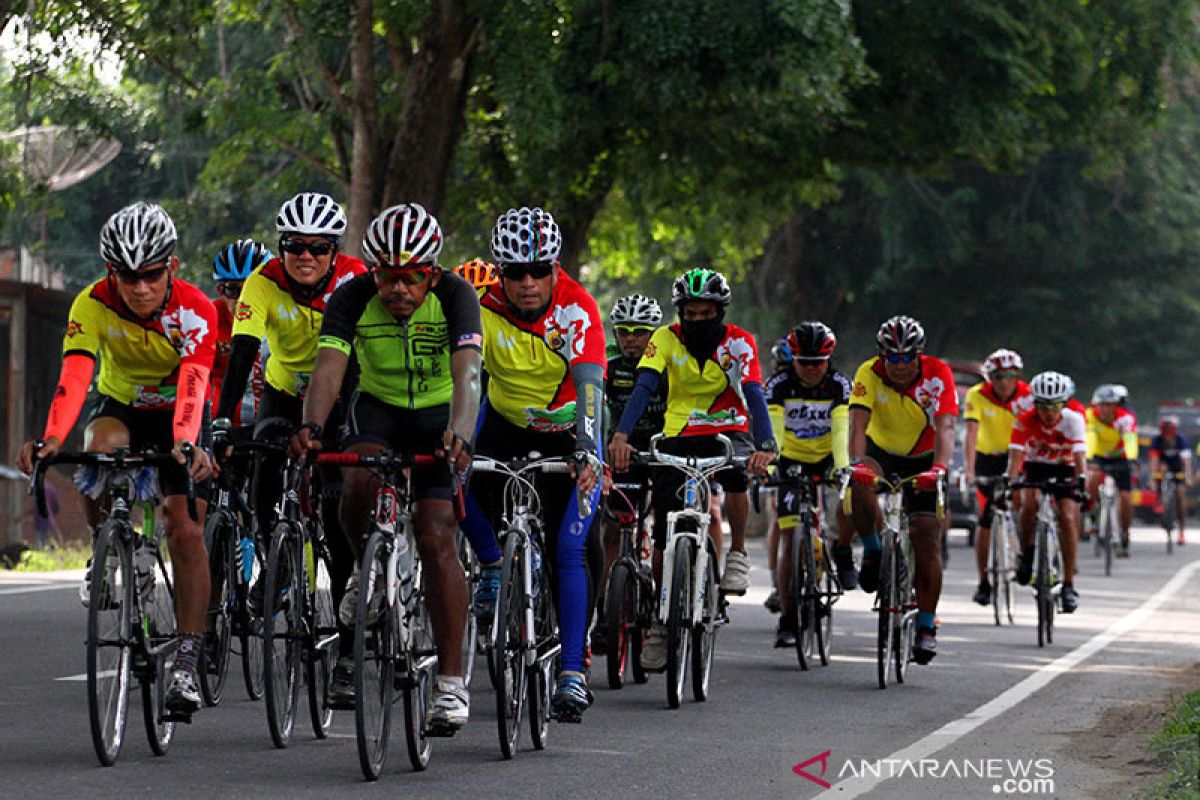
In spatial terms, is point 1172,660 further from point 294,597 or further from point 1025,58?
point 1025,58

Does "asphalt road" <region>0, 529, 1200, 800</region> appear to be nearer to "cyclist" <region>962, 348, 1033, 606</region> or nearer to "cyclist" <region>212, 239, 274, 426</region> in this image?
"cyclist" <region>212, 239, 274, 426</region>

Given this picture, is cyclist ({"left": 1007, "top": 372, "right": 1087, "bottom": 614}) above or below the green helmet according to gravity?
below

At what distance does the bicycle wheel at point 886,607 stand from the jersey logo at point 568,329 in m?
3.57

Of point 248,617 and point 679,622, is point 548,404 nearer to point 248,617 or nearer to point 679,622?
point 248,617

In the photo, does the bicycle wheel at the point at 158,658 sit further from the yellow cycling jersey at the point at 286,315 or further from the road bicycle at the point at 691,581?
the road bicycle at the point at 691,581

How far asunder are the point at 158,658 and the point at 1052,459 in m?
10.6

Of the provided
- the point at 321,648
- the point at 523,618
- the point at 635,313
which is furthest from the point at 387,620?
the point at 635,313

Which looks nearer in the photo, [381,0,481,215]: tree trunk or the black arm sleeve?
the black arm sleeve

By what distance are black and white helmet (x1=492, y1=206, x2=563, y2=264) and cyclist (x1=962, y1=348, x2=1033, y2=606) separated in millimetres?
9116

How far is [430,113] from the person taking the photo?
22438 mm

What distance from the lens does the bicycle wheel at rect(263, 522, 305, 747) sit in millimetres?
9055

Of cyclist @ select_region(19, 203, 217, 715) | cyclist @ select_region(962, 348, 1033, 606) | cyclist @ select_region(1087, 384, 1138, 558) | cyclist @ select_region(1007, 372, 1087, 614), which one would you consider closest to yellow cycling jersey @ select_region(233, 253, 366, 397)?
cyclist @ select_region(19, 203, 217, 715)

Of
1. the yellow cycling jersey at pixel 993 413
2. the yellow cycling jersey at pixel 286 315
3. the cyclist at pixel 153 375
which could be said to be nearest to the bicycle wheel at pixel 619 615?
the yellow cycling jersey at pixel 286 315

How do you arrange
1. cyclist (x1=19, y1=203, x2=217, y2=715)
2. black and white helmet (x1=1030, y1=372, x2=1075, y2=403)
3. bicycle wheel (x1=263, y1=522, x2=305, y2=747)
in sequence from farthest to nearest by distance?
1. black and white helmet (x1=1030, y1=372, x2=1075, y2=403)
2. bicycle wheel (x1=263, y1=522, x2=305, y2=747)
3. cyclist (x1=19, y1=203, x2=217, y2=715)
